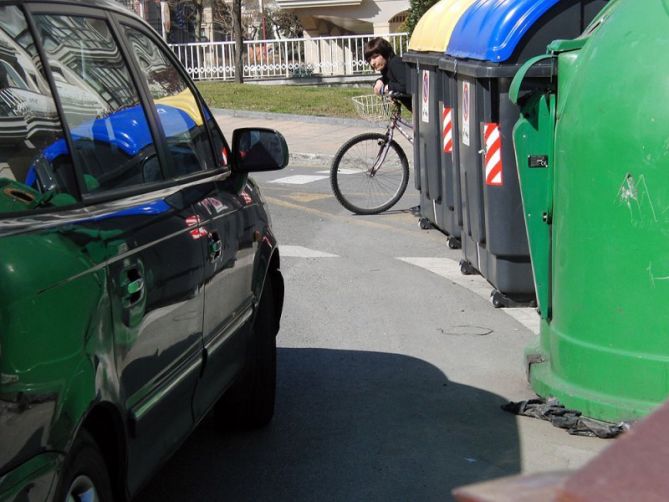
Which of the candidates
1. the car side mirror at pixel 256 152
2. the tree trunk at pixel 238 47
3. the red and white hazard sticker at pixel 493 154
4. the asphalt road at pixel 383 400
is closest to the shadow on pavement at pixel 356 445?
the asphalt road at pixel 383 400

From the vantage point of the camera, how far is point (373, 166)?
1119 centimetres

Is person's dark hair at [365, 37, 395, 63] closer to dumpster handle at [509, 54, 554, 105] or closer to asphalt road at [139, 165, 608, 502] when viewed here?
asphalt road at [139, 165, 608, 502]

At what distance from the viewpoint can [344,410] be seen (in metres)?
5.62

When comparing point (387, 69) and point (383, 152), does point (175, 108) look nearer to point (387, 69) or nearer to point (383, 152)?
point (383, 152)

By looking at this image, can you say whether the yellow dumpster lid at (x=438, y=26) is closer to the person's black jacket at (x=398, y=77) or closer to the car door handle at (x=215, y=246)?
the person's black jacket at (x=398, y=77)

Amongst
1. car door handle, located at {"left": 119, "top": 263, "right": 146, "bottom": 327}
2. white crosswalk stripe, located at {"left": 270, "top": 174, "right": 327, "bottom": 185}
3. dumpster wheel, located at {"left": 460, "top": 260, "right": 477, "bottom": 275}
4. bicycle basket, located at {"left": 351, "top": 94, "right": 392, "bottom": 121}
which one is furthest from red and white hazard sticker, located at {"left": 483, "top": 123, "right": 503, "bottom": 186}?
white crosswalk stripe, located at {"left": 270, "top": 174, "right": 327, "bottom": 185}

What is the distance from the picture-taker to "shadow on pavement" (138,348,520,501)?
4.61 metres

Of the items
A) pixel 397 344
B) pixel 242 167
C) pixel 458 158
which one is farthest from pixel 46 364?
Answer: pixel 458 158

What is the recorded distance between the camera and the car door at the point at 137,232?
10.7 feet

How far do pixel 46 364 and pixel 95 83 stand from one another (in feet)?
4.66

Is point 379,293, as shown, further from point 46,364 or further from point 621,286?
point 46,364

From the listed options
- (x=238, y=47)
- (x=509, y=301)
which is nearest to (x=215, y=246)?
(x=509, y=301)

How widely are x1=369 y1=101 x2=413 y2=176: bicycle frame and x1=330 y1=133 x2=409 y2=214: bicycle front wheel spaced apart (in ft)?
0.09

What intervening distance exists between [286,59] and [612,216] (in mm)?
29473
